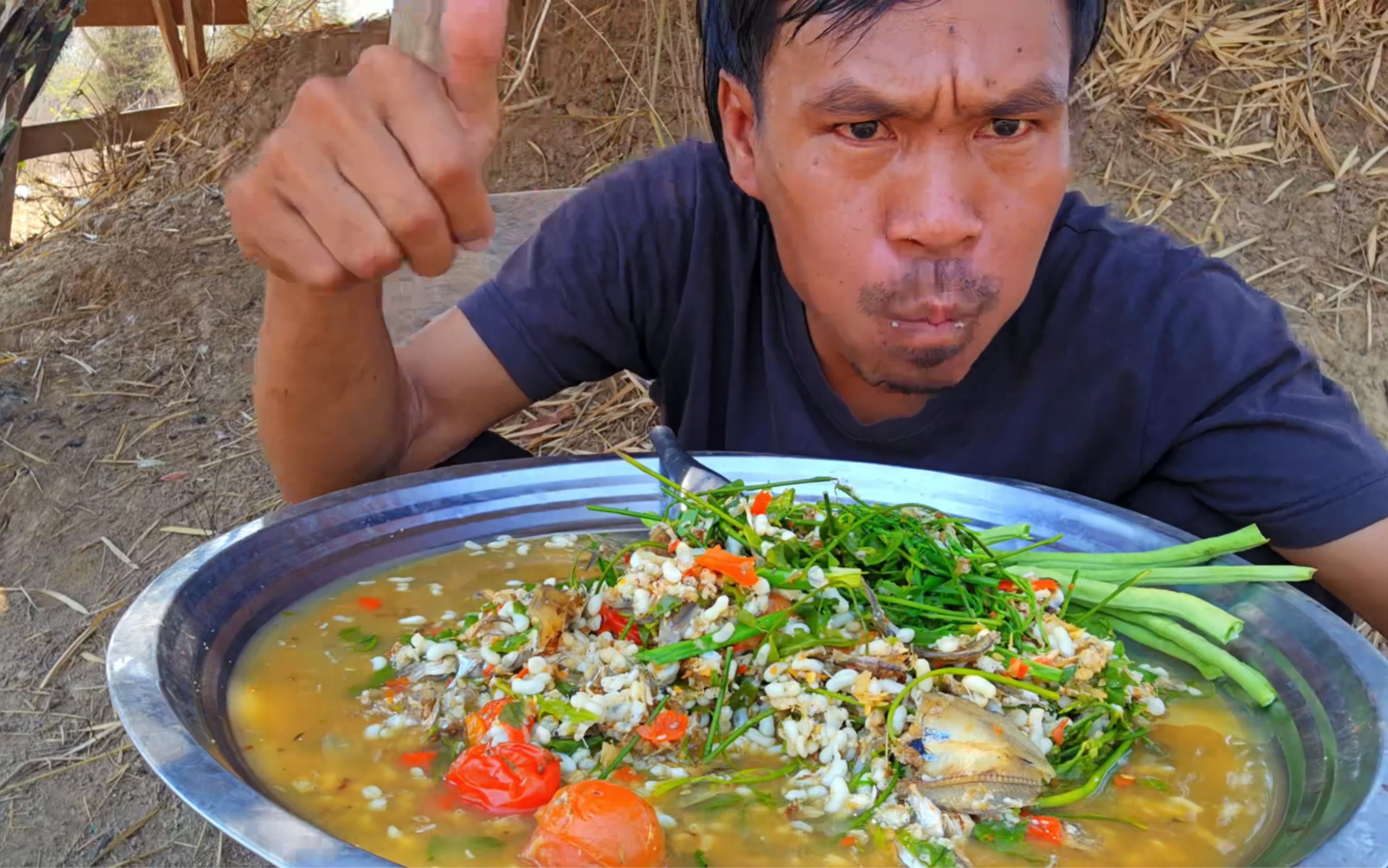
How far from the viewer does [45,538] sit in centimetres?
394

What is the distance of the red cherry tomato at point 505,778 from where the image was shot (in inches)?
46.1

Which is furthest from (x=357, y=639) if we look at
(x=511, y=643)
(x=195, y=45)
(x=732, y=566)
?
(x=195, y=45)

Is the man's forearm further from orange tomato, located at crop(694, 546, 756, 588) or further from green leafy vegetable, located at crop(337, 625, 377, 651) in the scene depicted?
orange tomato, located at crop(694, 546, 756, 588)

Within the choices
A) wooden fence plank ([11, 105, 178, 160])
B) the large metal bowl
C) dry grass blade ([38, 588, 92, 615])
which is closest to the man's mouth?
the large metal bowl

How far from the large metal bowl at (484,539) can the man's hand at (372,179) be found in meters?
0.39

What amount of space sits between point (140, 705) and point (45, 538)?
129 inches

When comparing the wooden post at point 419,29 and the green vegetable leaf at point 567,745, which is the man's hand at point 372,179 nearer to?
the wooden post at point 419,29

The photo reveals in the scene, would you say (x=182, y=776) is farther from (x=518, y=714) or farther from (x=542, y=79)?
(x=542, y=79)

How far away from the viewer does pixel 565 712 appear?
1.25m

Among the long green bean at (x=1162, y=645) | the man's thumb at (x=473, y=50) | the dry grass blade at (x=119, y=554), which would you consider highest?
the man's thumb at (x=473, y=50)

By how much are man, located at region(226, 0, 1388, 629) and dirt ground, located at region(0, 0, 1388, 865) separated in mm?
1779

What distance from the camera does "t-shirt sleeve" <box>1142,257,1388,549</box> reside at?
6.42 ft

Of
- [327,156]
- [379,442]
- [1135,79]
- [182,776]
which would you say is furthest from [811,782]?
[1135,79]

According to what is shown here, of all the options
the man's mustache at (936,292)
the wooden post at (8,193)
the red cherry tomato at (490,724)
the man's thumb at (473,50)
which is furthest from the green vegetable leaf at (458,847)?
the wooden post at (8,193)
